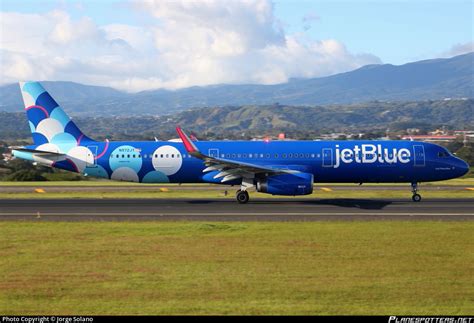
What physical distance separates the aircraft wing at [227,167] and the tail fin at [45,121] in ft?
28.1

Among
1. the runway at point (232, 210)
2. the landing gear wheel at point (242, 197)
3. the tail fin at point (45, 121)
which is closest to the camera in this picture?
the runway at point (232, 210)

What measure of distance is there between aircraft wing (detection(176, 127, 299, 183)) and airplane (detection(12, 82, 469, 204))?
0.07 metres

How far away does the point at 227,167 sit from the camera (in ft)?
132

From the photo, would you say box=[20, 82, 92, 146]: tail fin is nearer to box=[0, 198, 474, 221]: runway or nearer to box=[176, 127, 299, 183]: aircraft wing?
box=[0, 198, 474, 221]: runway

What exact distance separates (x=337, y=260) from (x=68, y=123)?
27717mm

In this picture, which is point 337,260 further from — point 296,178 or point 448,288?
point 296,178

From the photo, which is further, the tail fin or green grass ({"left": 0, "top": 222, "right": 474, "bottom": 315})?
the tail fin

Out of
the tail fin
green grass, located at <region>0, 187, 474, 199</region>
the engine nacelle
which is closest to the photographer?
the engine nacelle

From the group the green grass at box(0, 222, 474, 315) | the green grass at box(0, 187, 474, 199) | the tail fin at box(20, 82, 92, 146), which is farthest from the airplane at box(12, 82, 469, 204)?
the green grass at box(0, 222, 474, 315)

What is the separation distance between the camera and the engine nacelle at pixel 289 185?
3903 centimetres

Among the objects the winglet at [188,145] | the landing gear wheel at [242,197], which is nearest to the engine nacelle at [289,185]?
the landing gear wheel at [242,197]

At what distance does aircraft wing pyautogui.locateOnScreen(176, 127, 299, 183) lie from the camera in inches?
1544

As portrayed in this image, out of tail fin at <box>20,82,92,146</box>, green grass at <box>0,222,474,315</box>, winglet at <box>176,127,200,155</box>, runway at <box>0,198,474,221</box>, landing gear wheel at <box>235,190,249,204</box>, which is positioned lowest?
green grass at <box>0,222,474,315</box>

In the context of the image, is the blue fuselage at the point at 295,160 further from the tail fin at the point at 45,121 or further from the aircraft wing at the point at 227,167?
the tail fin at the point at 45,121
